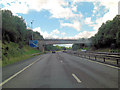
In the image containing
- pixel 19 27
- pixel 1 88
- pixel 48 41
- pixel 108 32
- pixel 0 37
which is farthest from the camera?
pixel 48 41

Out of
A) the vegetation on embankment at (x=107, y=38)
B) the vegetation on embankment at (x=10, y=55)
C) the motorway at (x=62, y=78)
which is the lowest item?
the motorway at (x=62, y=78)

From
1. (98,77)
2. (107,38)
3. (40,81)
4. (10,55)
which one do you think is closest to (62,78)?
(40,81)

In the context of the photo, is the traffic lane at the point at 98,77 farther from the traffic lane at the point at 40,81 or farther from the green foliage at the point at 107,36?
the green foliage at the point at 107,36

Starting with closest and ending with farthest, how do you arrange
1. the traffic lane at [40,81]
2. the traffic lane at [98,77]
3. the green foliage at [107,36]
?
the traffic lane at [40,81], the traffic lane at [98,77], the green foliage at [107,36]

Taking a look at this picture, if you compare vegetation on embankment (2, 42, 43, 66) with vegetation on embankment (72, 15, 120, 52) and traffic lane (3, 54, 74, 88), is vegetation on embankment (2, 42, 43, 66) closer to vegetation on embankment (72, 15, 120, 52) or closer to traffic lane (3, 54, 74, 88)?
traffic lane (3, 54, 74, 88)

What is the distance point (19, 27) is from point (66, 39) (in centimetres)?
3577

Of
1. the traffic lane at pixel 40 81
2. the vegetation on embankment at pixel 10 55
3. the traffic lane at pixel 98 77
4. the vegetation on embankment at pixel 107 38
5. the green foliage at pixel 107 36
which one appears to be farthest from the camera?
the vegetation on embankment at pixel 107 38

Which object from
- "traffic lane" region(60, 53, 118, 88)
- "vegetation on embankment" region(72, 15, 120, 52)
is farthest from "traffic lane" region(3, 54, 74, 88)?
"vegetation on embankment" region(72, 15, 120, 52)

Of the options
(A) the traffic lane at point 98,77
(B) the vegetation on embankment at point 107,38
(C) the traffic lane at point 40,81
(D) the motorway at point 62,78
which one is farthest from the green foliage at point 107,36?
(C) the traffic lane at point 40,81

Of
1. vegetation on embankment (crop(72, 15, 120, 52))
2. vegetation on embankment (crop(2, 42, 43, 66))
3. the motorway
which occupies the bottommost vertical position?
the motorway

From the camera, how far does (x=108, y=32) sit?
66.1 m

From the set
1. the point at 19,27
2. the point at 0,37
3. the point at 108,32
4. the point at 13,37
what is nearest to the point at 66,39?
the point at 108,32

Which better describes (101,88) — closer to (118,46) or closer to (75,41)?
(118,46)

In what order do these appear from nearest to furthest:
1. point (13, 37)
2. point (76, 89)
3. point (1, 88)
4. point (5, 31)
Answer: point (76, 89), point (1, 88), point (5, 31), point (13, 37)
